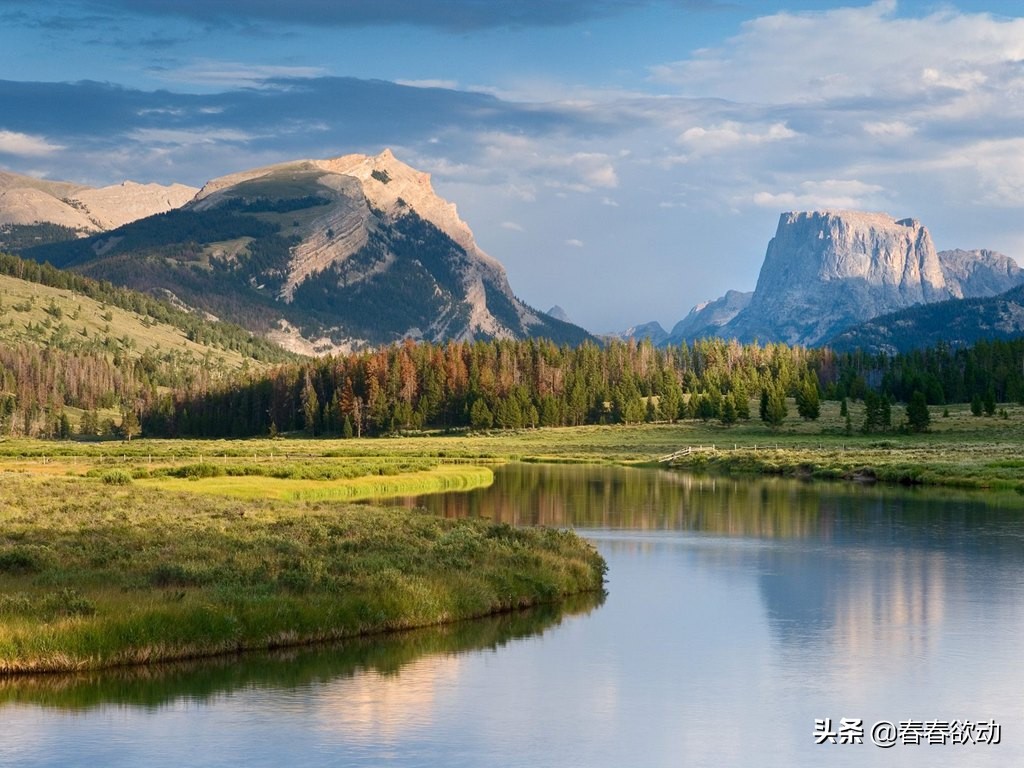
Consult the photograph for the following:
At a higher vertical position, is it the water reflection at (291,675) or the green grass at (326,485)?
the green grass at (326,485)

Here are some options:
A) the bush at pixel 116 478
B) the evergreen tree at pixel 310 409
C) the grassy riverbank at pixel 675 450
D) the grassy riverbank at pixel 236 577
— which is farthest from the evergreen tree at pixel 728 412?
the grassy riverbank at pixel 236 577

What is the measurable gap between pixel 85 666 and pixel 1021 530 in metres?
48.6

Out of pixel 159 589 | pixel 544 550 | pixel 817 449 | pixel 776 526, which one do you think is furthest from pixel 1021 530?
pixel 817 449

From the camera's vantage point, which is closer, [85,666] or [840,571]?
[85,666]

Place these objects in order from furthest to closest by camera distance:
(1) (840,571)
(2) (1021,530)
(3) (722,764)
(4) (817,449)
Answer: (4) (817,449) → (2) (1021,530) → (1) (840,571) → (3) (722,764)

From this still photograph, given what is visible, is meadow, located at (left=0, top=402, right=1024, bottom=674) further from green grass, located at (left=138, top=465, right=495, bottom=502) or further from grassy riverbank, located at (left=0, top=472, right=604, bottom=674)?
green grass, located at (left=138, top=465, right=495, bottom=502)

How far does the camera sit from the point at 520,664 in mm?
33875

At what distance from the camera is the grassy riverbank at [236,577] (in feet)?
105

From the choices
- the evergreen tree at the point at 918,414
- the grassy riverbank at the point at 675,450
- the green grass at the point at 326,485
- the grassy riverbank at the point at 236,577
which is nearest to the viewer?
the grassy riverbank at the point at 236,577

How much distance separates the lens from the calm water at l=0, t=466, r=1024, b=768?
84.9ft

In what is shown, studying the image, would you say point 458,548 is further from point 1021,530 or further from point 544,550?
point 1021,530

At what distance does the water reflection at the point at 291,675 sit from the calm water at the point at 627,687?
8 cm

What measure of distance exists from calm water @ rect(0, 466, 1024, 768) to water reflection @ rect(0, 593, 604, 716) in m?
0.08

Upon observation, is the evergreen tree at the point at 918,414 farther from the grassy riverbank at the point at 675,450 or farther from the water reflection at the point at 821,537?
the water reflection at the point at 821,537
